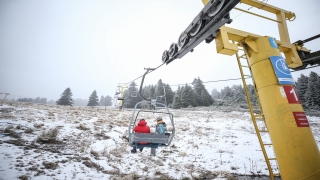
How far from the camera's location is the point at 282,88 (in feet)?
12.0

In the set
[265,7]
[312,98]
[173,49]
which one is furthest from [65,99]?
[312,98]

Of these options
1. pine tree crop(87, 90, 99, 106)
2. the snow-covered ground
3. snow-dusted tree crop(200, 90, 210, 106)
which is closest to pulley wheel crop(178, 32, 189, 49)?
the snow-covered ground

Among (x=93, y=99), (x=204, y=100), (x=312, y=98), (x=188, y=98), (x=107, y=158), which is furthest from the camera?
(x=93, y=99)

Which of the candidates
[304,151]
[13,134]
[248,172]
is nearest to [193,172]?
[248,172]

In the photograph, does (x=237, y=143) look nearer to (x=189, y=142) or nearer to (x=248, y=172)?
(x=189, y=142)

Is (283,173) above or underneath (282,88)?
underneath

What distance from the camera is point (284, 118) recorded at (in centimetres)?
346

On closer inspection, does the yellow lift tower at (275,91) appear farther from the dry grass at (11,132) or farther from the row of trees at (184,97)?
the row of trees at (184,97)

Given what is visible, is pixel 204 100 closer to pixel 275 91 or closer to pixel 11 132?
pixel 275 91

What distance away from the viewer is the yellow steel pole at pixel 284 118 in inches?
128

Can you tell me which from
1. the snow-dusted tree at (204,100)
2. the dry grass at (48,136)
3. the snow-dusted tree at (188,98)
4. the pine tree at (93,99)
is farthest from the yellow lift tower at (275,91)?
the pine tree at (93,99)

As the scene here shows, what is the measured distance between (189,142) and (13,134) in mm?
9106

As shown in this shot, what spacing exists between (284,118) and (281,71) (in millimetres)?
1217

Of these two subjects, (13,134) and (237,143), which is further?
(237,143)
